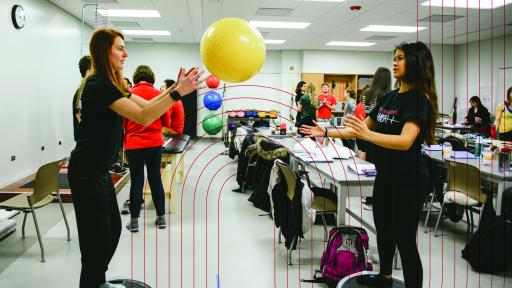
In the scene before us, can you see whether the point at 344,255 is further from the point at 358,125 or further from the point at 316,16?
the point at 316,16

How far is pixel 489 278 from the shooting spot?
2861 millimetres

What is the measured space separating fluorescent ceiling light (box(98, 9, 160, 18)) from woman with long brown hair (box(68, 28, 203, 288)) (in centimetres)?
629

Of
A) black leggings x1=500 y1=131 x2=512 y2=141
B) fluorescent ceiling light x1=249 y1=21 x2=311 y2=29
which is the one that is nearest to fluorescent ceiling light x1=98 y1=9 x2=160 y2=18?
fluorescent ceiling light x1=249 y1=21 x2=311 y2=29

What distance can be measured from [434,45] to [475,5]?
4918 millimetres

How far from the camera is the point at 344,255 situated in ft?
8.79

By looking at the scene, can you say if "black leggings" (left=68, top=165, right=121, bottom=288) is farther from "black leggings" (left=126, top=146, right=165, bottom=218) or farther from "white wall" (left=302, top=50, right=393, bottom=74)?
"white wall" (left=302, top=50, right=393, bottom=74)

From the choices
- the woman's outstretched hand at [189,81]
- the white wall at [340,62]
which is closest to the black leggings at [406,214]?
the woman's outstretched hand at [189,81]

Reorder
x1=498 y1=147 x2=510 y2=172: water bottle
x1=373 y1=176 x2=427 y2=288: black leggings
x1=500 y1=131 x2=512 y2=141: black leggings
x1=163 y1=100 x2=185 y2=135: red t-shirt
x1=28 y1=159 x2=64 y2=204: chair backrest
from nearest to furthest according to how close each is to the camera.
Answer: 1. x1=373 y1=176 x2=427 y2=288: black leggings
2. x1=28 y1=159 x2=64 y2=204: chair backrest
3. x1=498 y1=147 x2=510 y2=172: water bottle
4. x1=163 y1=100 x2=185 y2=135: red t-shirt
5. x1=500 y1=131 x2=512 y2=141: black leggings

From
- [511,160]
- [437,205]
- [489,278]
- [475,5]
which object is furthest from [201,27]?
[489,278]

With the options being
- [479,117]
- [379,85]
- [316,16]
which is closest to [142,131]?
[379,85]

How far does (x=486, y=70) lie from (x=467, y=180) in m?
8.54

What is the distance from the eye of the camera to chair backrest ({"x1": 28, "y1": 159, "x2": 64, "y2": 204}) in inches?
119

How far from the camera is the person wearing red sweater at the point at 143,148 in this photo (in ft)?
11.6

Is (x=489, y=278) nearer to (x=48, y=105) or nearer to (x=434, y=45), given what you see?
(x=48, y=105)
